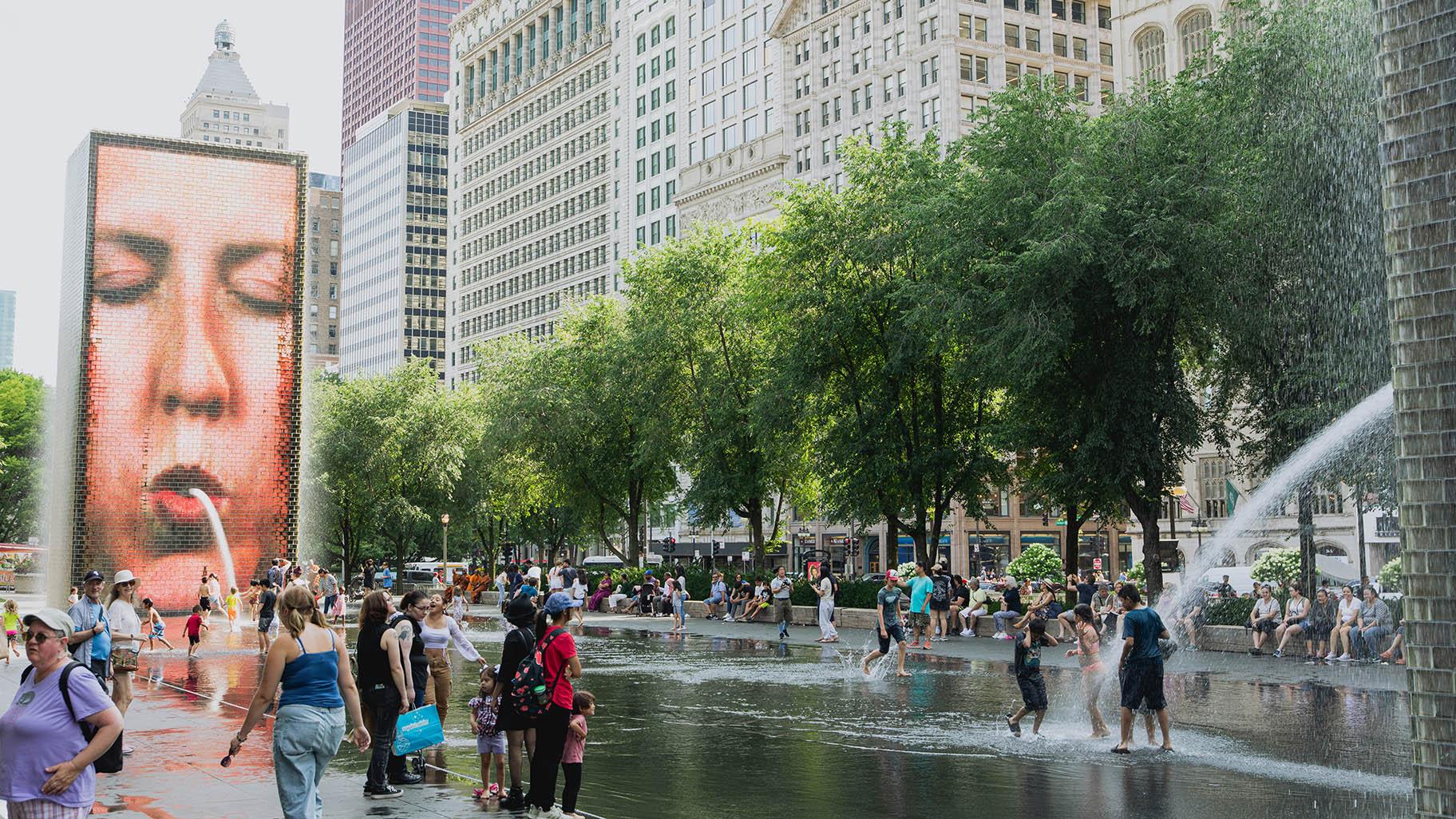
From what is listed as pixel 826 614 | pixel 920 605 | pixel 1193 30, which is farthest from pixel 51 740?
pixel 1193 30

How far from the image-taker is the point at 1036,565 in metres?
43.7

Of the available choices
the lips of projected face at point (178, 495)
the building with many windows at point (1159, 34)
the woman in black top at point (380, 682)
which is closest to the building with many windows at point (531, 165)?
the building with many windows at point (1159, 34)

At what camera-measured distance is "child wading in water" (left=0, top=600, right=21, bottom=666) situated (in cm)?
2587

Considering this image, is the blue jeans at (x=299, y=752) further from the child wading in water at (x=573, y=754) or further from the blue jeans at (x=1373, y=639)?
the blue jeans at (x=1373, y=639)

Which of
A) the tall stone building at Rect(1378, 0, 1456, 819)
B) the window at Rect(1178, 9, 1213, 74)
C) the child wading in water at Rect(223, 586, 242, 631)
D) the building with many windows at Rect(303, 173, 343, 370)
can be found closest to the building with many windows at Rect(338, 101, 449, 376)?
the building with many windows at Rect(303, 173, 343, 370)

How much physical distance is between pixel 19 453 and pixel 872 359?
61786 mm

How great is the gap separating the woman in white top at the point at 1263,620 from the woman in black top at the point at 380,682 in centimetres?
2129

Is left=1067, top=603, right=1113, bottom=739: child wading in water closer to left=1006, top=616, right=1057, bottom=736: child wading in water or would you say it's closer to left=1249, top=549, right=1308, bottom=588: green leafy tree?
left=1006, top=616, right=1057, bottom=736: child wading in water

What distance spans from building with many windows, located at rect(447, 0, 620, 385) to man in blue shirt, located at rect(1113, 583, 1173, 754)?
327 feet

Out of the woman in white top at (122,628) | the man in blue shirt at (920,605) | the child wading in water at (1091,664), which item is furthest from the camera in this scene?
the man in blue shirt at (920,605)

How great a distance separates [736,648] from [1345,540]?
3787 centimetres

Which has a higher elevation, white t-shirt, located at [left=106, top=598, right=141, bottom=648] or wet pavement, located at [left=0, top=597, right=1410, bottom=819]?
white t-shirt, located at [left=106, top=598, right=141, bottom=648]

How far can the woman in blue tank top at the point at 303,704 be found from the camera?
8.21 meters

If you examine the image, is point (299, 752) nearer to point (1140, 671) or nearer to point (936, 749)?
point (936, 749)
